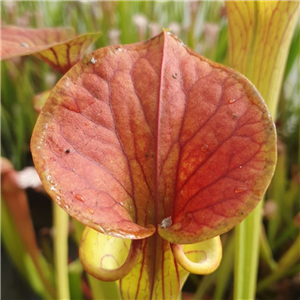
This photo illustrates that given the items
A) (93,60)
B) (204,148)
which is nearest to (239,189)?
(204,148)

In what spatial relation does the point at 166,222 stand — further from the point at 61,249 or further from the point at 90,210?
the point at 61,249

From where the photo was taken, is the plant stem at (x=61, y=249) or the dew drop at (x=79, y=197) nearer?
the dew drop at (x=79, y=197)

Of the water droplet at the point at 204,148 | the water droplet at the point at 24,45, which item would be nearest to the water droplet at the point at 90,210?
the water droplet at the point at 204,148

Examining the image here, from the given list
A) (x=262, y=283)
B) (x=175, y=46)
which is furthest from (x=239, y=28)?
(x=262, y=283)

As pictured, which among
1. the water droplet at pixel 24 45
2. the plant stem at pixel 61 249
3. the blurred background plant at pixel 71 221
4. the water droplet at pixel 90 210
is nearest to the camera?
the water droplet at pixel 90 210

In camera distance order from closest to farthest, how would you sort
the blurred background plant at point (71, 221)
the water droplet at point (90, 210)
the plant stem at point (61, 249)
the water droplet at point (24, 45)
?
the water droplet at point (90, 210) < the water droplet at point (24, 45) < the plant stem at point (61, 249) < the blurred background plant at point (71, 221)

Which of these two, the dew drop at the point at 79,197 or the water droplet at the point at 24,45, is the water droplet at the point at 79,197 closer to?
the dew drop at the point at 79,197

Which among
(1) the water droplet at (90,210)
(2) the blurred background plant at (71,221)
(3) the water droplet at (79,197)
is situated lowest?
(2) the blurred background plant at (71,221)

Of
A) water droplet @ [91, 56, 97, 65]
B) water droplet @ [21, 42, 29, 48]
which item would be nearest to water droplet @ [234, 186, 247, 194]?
water droplet @ [91, 56, 97, 65]

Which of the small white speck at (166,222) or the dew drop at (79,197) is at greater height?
the dew drop at (79,197)
